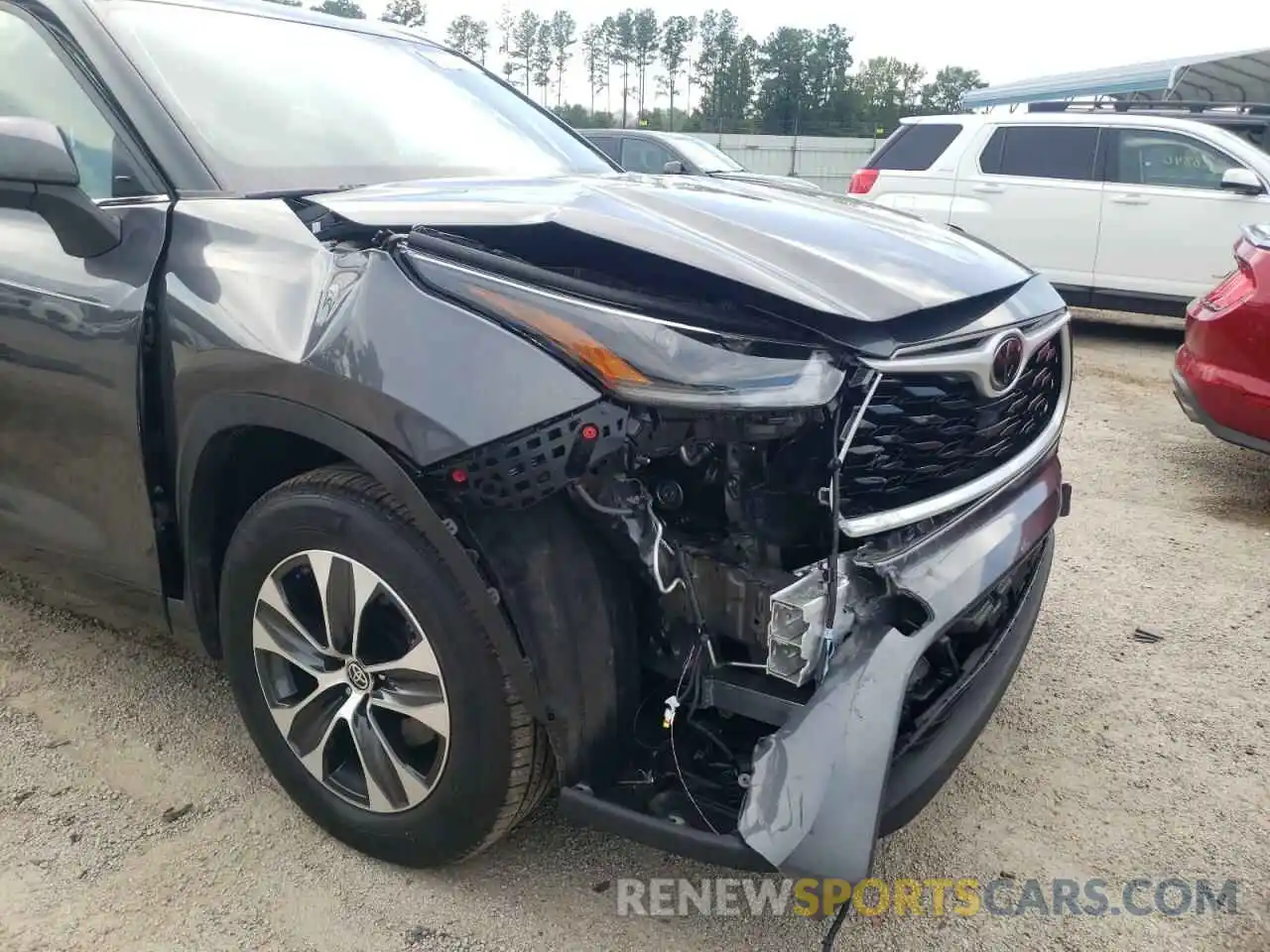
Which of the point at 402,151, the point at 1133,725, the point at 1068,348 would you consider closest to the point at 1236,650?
the point at 1133,725

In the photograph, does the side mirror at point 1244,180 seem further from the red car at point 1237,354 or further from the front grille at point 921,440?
the front grille at point 921,440

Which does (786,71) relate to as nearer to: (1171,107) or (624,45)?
(624,45)

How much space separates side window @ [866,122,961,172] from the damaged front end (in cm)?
784

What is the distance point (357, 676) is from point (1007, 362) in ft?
4.83

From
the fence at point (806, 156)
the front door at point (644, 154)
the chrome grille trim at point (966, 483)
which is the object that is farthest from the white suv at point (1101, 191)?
the fence at point (806, 156)

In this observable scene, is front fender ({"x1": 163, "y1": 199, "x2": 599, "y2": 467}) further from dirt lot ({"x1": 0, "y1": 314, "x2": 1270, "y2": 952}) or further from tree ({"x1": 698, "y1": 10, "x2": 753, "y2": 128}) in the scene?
tree ({"x1": 698, "y1": 10, "x2": 753, "y2": 128})

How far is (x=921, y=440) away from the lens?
1904 millimetres

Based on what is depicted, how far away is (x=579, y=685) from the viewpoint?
5.82 feet

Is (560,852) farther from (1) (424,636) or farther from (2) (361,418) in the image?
(2) (361,418)

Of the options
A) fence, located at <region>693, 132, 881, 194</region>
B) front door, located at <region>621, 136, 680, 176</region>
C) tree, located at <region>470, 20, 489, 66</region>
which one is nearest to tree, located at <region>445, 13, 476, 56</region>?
tree, located at <region>470, 20, 489, 66</region>

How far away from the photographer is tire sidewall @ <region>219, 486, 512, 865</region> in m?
1.81

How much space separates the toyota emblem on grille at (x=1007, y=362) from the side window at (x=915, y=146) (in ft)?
25.5

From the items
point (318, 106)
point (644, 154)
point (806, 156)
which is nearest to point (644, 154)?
point (644, 154)

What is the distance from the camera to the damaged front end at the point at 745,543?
1655 millimetres
